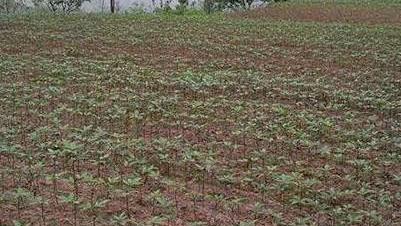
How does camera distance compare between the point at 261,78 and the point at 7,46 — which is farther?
the point at 7,46

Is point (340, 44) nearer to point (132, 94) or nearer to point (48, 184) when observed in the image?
point (132, 94)

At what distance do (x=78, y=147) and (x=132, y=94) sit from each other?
332 cm

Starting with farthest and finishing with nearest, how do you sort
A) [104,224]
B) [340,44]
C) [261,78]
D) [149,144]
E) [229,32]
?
[229,32]
[340,44]
[261,78]
[149,144]
[104,224]

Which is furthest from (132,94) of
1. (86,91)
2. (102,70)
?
(102,70)

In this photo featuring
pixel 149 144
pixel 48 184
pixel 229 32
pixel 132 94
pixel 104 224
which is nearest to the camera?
pixel 104 224

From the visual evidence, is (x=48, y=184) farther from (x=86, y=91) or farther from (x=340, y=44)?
(x=340, y=44)

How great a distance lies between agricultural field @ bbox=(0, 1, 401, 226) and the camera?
552 cm

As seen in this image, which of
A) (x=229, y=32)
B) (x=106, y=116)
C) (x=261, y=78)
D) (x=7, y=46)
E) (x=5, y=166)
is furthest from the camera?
(x=229, y=32)

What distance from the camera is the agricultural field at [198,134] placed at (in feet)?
18.1

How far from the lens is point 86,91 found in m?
10.1

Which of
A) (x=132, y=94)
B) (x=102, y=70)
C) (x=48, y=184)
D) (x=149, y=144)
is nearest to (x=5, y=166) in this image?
(x=48, y=184)

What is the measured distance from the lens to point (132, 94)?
32.7ft

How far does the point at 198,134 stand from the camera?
25.9ft

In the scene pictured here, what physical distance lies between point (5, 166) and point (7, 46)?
9572 millimetres
